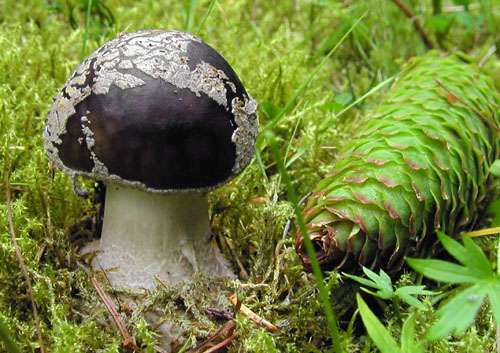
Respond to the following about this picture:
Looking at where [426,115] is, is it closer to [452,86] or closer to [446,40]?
[452,86]

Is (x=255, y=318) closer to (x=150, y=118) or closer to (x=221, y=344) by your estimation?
(x=221, y=344)

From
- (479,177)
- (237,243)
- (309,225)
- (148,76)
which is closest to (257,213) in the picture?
(237,243)

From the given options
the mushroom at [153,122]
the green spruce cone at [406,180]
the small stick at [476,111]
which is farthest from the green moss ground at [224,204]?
the small stick at [476,111]

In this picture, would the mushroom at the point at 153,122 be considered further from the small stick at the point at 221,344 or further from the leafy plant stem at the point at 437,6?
the leafy plant stem at the point at 437,6

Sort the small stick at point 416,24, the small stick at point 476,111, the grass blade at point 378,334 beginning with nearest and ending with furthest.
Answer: the grass blade at point 378,334 < the small stick at point 476,111 < the small stick at point 416,24

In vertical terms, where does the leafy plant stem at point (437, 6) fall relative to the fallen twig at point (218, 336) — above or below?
above

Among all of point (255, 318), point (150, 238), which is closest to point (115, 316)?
point (150, 238)

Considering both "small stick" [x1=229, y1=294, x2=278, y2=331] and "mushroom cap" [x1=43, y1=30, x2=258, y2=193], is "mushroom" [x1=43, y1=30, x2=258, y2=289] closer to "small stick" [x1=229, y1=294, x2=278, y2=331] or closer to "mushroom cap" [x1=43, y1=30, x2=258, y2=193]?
"mushroom cap" [x1=43, y1=30, x2=258, y2=193]
